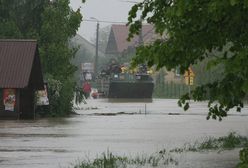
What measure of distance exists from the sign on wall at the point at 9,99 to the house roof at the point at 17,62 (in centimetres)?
44

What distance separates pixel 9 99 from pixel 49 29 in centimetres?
742

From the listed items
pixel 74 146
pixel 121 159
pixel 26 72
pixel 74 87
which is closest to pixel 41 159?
pixel 121 159

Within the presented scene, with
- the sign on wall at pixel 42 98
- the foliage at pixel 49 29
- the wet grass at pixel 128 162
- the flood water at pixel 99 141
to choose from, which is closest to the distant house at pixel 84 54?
the foliage at pixel 49 29

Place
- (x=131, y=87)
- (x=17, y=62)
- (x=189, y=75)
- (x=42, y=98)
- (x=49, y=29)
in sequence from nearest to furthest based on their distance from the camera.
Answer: (x=189, y=75) → (x=17, y=62) → (x=42, y=98) → (x=49, y=29) → (x=131, y=87)

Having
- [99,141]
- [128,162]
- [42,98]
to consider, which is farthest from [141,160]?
[42,98]

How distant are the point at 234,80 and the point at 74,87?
33642 millimetres

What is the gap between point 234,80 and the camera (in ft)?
27.9

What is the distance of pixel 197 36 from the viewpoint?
332 inches

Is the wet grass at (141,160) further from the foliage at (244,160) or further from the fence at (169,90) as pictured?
the fence at (169,90)

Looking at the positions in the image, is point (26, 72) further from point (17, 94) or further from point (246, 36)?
point (246, 36)

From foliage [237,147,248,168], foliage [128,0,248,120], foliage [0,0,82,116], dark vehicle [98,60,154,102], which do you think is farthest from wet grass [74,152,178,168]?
dark vehicle [98,60,154,102]

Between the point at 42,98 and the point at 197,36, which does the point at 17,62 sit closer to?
the point at 42,98

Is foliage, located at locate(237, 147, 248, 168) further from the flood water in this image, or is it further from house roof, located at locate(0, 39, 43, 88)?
house roof, located at locate(0, 39, 43, 88)

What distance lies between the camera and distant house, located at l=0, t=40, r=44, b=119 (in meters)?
34.8
